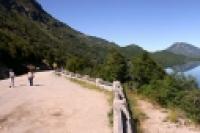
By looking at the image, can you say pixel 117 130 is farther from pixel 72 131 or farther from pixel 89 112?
pixel 89 112

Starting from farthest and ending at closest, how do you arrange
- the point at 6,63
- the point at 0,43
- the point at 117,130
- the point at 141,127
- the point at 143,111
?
the point at 0,43 → the point at 6,63 → the point at 143,111 → the point at 141,127 → the point at 117,130

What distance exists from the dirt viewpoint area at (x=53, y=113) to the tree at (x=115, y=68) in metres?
45.8

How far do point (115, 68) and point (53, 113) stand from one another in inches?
2157

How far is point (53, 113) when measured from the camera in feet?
64.0

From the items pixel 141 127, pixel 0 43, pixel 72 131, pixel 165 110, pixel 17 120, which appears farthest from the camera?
pixel 0 43

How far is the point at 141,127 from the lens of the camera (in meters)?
19.1

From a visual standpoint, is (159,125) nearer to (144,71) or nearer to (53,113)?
(53,113)

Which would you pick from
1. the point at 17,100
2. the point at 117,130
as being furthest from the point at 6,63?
the point at 117,130

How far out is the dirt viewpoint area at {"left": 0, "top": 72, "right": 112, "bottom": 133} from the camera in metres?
16.1

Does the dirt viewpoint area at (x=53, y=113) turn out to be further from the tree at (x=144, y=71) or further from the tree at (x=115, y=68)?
the tree at (x=144, y=71)

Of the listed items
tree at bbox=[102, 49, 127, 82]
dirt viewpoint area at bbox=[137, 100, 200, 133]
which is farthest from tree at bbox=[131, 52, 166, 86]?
dirt viewpoint area at bbox=[137, 100, 200, 133]

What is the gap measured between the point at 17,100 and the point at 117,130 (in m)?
12.5

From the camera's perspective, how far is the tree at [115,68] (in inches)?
2896

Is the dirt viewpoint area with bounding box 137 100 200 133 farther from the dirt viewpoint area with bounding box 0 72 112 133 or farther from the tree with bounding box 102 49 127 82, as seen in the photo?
the tree with bounding box 102 49 127 82
